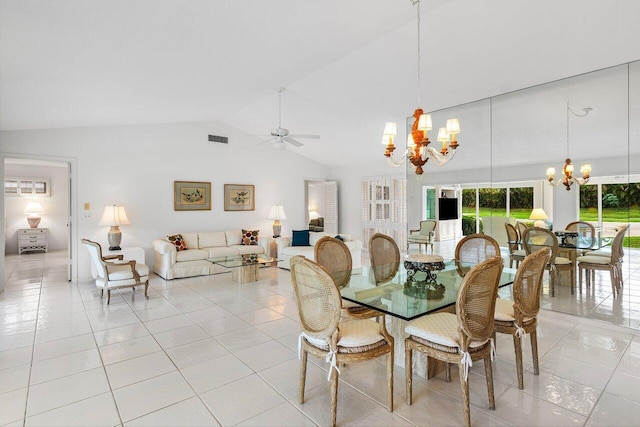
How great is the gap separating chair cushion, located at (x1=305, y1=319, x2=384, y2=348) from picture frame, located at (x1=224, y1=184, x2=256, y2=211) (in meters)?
5.77

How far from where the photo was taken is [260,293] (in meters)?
4.89

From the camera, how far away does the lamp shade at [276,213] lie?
7.64 meters

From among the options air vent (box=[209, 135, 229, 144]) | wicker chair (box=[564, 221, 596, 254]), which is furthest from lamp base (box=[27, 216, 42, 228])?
wicker chair (box=[564, 221, 596, 254])

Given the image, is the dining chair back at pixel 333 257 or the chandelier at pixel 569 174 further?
the chandelier at pixel 569 174

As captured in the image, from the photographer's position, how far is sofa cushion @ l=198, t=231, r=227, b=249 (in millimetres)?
6757

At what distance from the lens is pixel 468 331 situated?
1.90 meters

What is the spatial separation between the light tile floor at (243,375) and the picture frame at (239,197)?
3600mm

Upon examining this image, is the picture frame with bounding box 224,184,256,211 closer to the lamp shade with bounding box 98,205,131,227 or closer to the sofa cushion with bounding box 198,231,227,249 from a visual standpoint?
the sofa cushion with bounding box 198,231,227,249

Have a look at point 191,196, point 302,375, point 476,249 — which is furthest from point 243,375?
point 191,196

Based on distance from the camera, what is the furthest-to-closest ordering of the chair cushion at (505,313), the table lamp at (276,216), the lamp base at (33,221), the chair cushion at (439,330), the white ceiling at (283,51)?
the lamp base at (33,221) → the table lamp at (276,216) → the white ceiling at (283,51) → the chair cushion at (505,313) → the chair cushion at (439,330)

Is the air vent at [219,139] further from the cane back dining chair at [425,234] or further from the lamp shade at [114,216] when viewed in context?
the cane back dining chair at [425,234]

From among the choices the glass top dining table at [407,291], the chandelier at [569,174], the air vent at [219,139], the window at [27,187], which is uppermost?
the air vent at [219,139]

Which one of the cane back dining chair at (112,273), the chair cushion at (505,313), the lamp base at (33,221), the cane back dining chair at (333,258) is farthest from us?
the lamp base at (33,221)

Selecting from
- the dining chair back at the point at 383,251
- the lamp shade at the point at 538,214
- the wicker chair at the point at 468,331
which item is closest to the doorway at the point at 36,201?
the dining chair back at the point at 383,251
